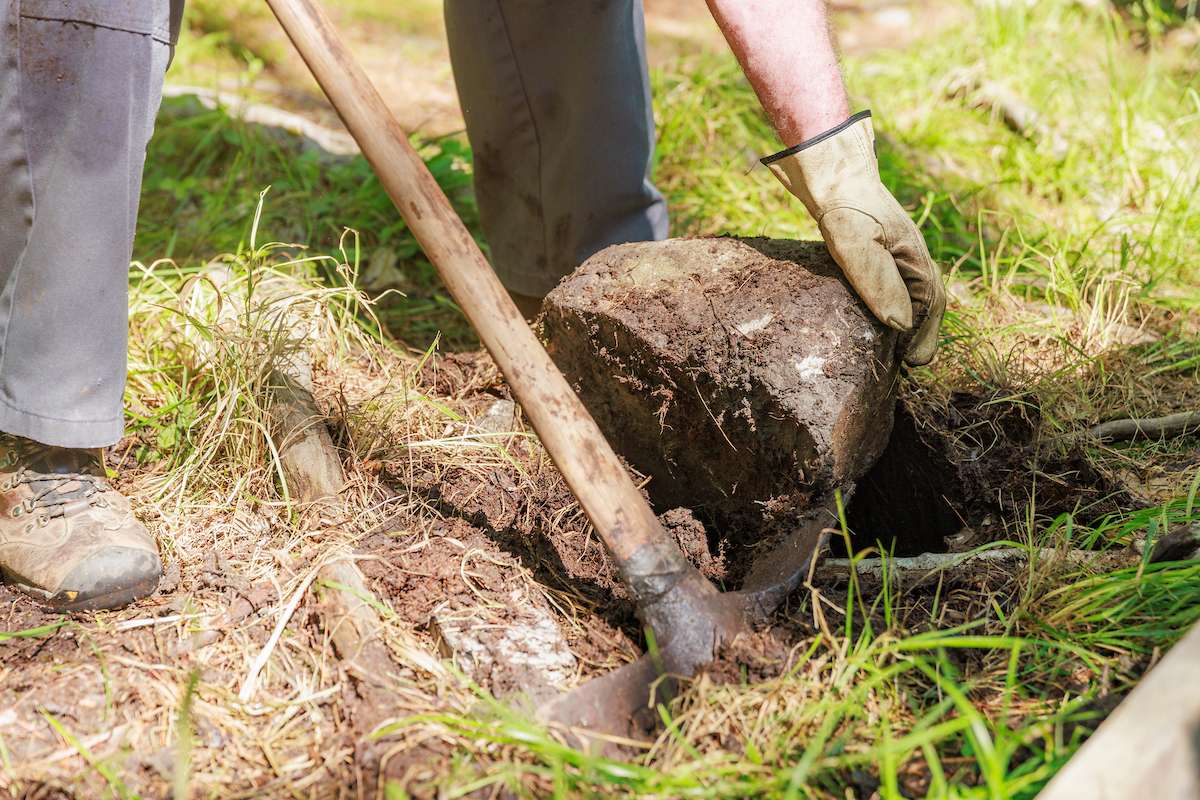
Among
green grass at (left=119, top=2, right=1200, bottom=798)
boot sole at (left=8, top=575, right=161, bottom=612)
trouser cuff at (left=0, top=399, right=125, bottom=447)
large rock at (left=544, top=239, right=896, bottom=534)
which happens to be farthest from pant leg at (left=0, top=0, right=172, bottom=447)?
large rock at (left=544, top=239, right=896, bottom=534)

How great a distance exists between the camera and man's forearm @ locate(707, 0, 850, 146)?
1.71 meters

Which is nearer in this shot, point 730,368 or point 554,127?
Result: point 730,368

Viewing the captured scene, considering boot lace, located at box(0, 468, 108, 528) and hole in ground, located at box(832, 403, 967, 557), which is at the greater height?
boot lace, located at box(0, 468, 108, 528)

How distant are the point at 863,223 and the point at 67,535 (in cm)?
162

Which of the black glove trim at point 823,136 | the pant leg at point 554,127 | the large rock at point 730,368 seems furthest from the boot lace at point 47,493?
the black glove trim at point 823,136

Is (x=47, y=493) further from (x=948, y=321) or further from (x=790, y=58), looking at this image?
(x=948, y=321)

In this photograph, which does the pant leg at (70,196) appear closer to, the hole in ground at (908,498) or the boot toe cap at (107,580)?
the boot toe cap at (107,580)

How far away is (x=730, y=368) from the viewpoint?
5.88 ft

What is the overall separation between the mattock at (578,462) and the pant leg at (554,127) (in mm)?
733

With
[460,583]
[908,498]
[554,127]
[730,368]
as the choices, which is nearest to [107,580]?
[460,583]

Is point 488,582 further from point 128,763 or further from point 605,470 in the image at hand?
point 128,763

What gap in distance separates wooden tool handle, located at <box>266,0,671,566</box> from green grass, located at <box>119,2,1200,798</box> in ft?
1.15

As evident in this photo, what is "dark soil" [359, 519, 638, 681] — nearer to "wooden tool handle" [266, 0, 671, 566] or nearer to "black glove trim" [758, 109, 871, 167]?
"wooden tool handle" [266, 0, 671, 566]

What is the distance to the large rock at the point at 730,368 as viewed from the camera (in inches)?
69.1
